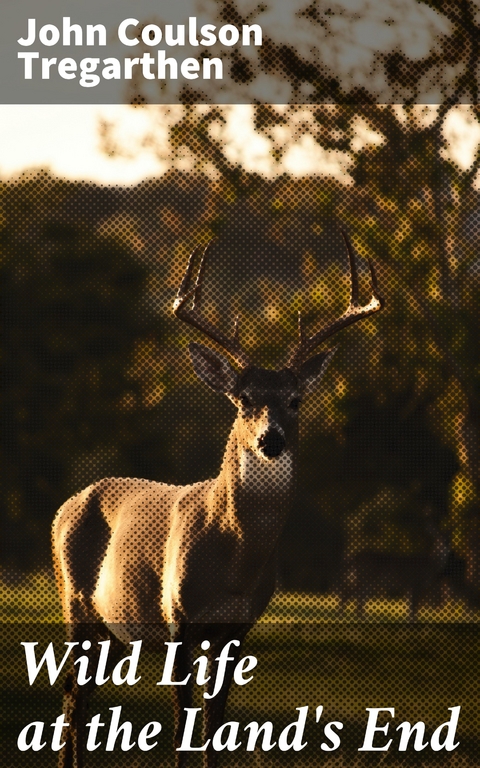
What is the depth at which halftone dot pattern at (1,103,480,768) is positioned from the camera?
26.5 ft

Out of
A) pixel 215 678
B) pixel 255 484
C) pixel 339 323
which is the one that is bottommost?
pixel 215 678

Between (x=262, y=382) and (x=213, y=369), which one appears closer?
(x=262, y=382)

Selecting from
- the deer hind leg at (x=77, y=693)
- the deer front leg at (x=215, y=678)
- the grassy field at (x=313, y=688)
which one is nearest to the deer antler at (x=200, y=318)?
the deer front leg at (x=215, y=678)

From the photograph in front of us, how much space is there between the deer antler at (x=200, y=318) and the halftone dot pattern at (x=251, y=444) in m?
0.02

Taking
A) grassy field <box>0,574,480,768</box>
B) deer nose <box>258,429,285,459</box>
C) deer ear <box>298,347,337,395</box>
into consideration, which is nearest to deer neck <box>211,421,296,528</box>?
deer nose <box>258,429,285,459</box>

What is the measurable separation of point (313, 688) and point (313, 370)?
5.09m

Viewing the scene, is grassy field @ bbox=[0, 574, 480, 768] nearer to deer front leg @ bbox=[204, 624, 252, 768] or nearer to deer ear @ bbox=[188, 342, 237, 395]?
deer front leg @ bbox=[204, 624, 252, 768]

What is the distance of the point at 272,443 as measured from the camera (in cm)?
759

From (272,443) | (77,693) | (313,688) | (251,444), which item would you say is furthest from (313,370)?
(313,688)

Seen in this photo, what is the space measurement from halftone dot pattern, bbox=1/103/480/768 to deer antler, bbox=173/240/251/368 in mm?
18

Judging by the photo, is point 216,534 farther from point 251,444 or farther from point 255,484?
point 251,444

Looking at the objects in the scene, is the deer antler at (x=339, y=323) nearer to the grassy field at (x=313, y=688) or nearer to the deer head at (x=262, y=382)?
the deer head at (x=262, y=382)

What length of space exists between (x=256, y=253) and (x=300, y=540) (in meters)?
6.50

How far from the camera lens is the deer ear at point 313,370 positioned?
8.23 metres
